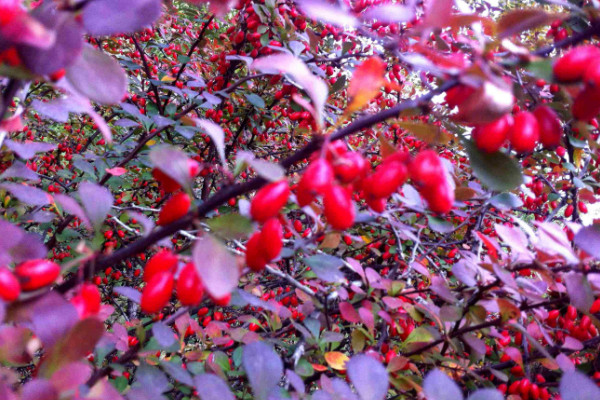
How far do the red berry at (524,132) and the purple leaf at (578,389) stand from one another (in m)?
0.42

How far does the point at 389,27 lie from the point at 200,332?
1.74 m

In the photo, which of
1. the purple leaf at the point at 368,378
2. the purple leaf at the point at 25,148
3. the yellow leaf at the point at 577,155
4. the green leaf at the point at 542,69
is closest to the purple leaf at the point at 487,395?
the purple leaf at the point at 368,378

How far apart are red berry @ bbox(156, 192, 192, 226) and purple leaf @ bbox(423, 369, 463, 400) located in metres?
0.49

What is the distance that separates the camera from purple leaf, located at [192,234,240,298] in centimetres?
49

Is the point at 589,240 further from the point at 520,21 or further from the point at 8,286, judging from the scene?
the point at 8,286

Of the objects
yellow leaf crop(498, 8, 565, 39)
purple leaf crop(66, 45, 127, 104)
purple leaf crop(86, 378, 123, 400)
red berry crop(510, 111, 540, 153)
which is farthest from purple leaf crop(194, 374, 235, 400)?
yellow leaf crop(498, 8, 565, 39)

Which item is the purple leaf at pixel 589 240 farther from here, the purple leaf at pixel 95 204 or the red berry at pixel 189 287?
the purple leaf at pixel 95 204

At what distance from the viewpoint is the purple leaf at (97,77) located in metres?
0.51

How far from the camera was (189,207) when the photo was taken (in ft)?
2.03

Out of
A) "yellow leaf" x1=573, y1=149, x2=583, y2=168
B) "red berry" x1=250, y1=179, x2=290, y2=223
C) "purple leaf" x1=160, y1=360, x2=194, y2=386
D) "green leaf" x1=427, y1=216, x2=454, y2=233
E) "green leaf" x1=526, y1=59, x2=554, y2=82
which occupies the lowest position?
"purple leaf" x1=160, y1=360, x2=194, y2=386

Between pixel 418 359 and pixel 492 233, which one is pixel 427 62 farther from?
pixel 492 233

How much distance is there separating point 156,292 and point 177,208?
12 centimetres

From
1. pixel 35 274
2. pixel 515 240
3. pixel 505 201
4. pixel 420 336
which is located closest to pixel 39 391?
pixel 35 274

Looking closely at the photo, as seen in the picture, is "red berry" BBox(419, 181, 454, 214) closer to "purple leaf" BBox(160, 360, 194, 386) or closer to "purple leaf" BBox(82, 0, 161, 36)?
"purple leaf" BBox(82, 0, 161, 36)
